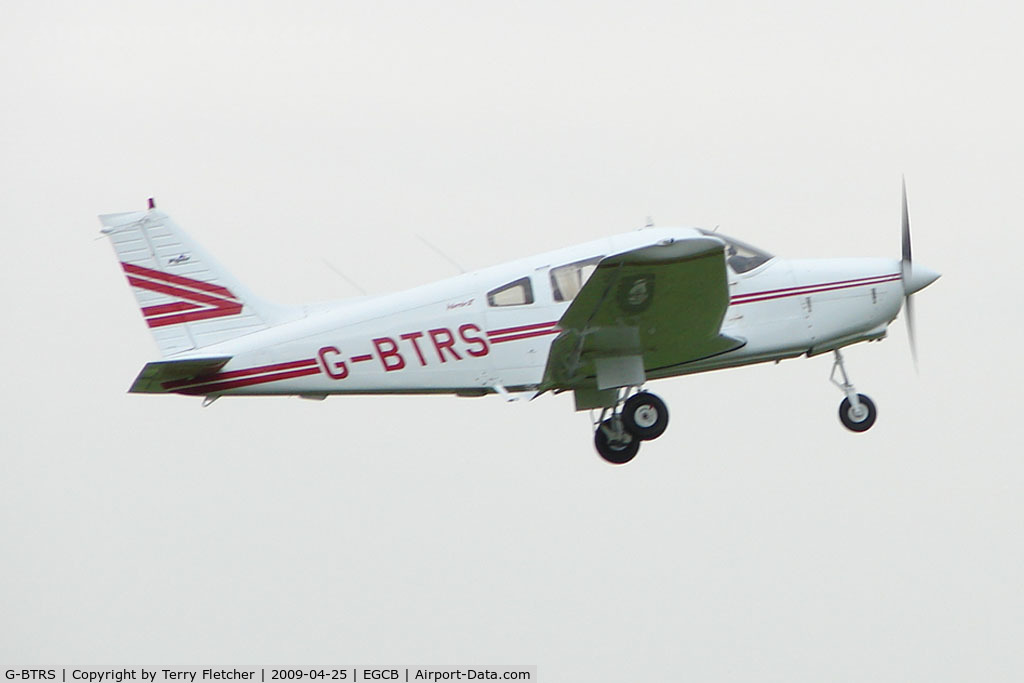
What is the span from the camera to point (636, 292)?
13133 mm

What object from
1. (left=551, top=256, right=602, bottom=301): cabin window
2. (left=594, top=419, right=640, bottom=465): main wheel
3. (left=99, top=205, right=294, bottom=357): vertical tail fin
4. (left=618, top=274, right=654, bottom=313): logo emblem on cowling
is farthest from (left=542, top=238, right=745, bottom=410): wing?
(left=99, top=205, right=294, bottom=357): vertical tail fin

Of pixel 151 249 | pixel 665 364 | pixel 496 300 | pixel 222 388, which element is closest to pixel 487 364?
pixel 496 300

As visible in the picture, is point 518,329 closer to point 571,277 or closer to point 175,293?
point 571,277

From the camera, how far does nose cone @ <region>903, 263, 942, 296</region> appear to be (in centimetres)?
1486

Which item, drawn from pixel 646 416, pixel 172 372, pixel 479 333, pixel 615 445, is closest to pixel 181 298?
pixel 172 372

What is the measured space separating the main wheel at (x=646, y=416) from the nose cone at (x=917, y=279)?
2.93m

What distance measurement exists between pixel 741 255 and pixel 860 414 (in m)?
2.22

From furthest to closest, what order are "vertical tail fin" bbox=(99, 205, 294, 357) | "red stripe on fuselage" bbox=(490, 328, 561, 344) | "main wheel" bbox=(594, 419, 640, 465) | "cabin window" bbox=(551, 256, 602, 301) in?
"vertical tail fin" bbox=(99, 205, 294, 357)
"main wheel" bbox=(594, 419, 640, 465)
"red stripe on fuselage" bbox=(490, 328, 561, 344)
"cabin window" bbox=(551, 256, 602, 301)

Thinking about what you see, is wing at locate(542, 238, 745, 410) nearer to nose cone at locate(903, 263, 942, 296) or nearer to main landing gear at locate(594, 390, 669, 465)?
main landing gear at locate(594, 390, 669, 465)

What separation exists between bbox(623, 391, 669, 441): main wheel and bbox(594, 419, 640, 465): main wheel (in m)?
0.17

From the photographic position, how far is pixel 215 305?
592 inches

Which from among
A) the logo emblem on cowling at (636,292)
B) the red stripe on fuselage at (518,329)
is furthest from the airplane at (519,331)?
the logo emblem on cowling at (636,292)

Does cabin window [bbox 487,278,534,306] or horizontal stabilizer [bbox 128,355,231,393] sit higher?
cabin window [bbox 487,278,534,306]

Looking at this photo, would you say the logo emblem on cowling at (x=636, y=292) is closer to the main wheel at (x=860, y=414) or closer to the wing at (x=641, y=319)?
the wing at (x=641, y=319)
